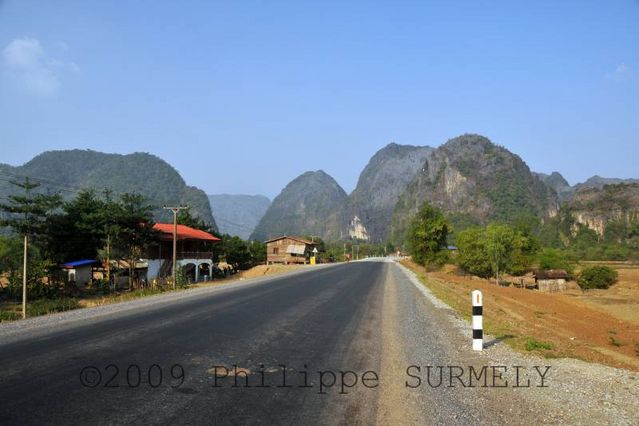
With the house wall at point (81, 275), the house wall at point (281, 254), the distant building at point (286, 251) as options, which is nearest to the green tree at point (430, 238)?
the house wall at point (81, 275)

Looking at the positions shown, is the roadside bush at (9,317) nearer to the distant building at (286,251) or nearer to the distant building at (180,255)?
the distant building at (180,255)

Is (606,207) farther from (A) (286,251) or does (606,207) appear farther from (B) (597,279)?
(B) (597,279)

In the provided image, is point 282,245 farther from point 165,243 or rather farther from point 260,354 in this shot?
point 260,354

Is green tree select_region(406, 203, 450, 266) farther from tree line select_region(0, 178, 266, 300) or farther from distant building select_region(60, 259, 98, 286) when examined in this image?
distant building select_region(60, 259, 98, 286)

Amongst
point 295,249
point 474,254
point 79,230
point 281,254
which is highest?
point 79,230

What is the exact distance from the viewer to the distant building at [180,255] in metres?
45.4

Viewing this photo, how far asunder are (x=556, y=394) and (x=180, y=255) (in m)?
46.6

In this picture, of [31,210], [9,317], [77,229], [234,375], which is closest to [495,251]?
[77,229]

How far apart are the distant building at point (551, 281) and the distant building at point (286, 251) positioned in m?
52.4

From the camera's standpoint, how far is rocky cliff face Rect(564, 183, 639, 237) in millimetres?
159875

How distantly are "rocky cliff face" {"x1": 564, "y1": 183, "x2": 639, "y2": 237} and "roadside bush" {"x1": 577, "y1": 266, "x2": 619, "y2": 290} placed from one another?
109 m

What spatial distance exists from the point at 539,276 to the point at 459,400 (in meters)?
57.6

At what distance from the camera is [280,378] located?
258 inches

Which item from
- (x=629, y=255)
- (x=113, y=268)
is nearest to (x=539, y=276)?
(x=113, y=268)
